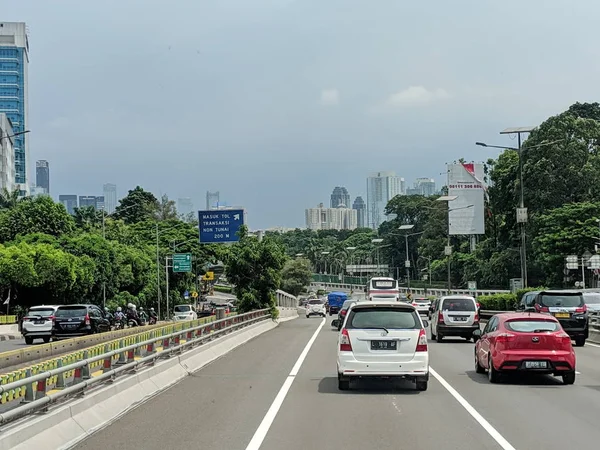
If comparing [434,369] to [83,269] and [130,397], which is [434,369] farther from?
[83,269]

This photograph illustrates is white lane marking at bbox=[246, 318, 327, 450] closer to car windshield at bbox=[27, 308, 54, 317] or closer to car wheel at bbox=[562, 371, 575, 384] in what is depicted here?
car wheel at bbox=[562, 371, 575, 384]

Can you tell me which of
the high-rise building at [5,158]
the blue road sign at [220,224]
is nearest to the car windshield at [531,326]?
the blue road sign at [220,224]

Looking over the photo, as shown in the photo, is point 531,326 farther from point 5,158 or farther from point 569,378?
point 5,158

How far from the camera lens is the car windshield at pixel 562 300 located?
92.4 ft

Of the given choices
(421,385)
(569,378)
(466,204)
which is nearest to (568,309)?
(569,378)

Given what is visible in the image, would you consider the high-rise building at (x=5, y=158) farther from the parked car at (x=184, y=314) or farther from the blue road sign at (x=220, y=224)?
the blue road sign at (x=220, y=224)

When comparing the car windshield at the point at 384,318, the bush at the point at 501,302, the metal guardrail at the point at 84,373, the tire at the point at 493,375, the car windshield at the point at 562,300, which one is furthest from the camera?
the bush at the point at 501,302

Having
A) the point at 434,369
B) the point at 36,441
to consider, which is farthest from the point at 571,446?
the point at 434,369

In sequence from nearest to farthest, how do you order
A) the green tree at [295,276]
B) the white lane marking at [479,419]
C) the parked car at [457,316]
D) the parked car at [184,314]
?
1. the white lane marking at [479,419]
2. the parked car at [457,316]
3. the parked car at [184,314]
4. the green tree at [295,276]

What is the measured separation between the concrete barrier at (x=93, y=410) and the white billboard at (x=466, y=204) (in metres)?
58.1

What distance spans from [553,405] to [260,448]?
623 cm

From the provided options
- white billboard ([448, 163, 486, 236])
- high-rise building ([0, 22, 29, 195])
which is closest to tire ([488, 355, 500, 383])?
white billboard ([448, 163, 486, 236])

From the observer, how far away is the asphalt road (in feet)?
34.6

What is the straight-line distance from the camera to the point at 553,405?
46.0 feet
